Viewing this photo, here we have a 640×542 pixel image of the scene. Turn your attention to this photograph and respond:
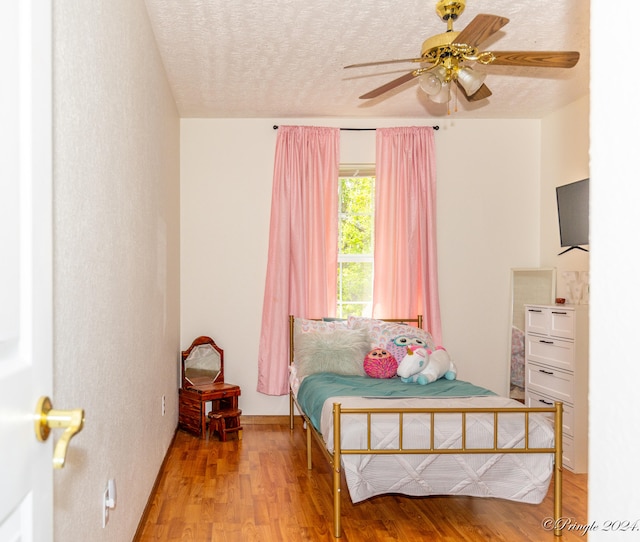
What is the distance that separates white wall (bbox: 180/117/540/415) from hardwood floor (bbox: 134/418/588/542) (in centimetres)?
138

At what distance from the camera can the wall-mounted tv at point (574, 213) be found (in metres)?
4.22

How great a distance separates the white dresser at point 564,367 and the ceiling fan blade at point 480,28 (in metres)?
2.17

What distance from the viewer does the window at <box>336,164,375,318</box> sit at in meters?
5.39

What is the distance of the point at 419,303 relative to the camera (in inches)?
205

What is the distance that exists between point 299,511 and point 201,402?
165cm

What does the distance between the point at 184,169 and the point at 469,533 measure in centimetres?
353

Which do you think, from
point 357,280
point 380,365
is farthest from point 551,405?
point 357,280

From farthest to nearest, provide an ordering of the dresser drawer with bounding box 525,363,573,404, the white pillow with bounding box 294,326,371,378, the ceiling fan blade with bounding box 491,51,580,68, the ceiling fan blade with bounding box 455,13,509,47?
the white pillow with bounding box 294,326,371,378
the dresser drawer with bounding box 525,363,573,404
the ceiling fan blade with bounding box 491,51,580,68
the ceiling fan blade with bounding box 455,13,509,47

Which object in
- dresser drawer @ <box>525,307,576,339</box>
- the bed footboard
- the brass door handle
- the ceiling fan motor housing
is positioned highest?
the ceiling fan motor housing

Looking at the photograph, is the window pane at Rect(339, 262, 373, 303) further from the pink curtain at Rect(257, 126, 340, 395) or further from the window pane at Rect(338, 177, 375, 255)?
the pink curtain at Rect(257, 126, 340, 395)

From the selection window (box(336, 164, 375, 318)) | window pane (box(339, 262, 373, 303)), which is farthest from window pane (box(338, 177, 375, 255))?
window pane (box(339, 262, 373, 303))
